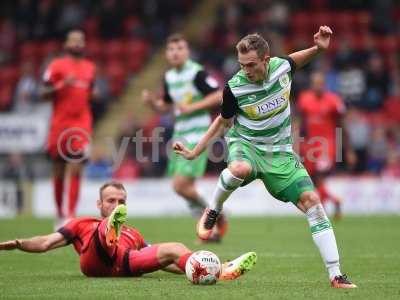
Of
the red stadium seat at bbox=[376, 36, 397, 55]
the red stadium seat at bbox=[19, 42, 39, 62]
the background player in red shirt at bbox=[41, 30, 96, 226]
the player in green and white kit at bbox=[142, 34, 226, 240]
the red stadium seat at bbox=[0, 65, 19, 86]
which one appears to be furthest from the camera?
the red stadium seat at bbox=[19, 42, 39, 62]

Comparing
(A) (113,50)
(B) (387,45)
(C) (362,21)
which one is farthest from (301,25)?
(A) (113,50)

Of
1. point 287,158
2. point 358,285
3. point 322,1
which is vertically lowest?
point 358,285

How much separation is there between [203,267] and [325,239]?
102 centimetres

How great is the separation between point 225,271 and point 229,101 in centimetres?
146

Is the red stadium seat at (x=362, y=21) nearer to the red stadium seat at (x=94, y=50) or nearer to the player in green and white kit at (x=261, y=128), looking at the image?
the red stadium seat at (x=94, y=50)

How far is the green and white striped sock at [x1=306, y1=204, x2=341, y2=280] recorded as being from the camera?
7852mm

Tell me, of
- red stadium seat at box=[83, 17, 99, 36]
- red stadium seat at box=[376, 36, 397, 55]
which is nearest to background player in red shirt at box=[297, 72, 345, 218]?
red stadium seat at box=[376, 36, 397, 55]

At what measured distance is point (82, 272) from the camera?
884 centimetres

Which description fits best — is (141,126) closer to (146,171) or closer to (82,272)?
(146,171)

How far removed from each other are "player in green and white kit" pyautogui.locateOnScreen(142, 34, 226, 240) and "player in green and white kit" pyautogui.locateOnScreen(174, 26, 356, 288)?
14.5ft

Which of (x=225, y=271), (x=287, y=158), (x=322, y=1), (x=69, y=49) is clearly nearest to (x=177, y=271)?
(x=225, y=271)

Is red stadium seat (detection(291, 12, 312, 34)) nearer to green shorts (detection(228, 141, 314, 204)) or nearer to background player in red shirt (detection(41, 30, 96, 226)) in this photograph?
background player in red shirt (detection(41, 30, 96, 226))

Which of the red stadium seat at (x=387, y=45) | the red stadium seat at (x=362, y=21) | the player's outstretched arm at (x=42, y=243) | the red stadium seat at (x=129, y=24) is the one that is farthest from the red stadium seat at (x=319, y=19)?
the player's outstretched arm at (x=42, y=243)

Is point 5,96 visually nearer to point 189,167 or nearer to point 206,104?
point 189,167
